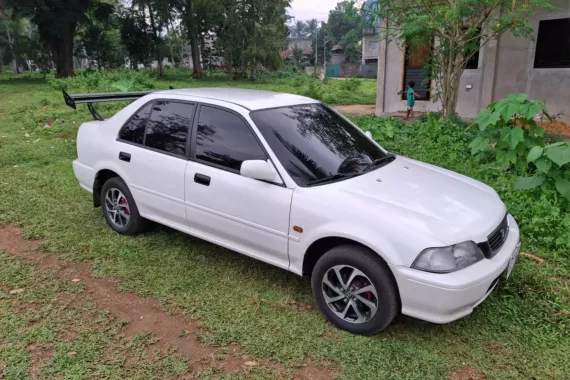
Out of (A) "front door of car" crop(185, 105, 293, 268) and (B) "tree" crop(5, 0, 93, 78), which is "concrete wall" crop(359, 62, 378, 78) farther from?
(A) "front door of car" crop(185, 105, 293, 268)

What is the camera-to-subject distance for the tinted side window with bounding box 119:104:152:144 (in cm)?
429

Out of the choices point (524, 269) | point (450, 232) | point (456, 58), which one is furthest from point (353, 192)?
point (456, 58)

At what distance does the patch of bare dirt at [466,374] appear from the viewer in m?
2.69

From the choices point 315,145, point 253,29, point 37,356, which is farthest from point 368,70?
point 37,356

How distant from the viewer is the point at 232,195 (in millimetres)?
3469

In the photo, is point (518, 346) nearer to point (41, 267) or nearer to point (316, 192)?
point (316, 192)

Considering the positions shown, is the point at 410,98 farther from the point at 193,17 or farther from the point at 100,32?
the point at 100,32

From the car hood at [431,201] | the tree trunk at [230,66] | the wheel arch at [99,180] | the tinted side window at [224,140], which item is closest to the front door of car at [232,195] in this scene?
the tinted side window at [224,140]

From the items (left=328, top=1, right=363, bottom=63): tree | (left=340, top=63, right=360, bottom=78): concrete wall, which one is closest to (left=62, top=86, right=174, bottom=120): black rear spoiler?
(left=328, top=1, right=363, bottom=63): tree

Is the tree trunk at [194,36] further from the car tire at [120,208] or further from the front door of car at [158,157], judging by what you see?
the front door of car at [158,157]

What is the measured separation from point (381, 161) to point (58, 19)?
28.5m

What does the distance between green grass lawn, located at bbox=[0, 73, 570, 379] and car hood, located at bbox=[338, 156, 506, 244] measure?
0.77 m

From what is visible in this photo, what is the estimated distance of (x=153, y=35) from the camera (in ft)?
118

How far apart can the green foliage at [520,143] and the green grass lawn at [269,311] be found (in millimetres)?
253
